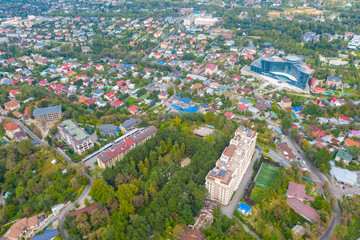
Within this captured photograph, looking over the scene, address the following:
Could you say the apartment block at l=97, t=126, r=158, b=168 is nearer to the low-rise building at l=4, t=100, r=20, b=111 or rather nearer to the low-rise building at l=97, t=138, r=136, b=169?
the low-rise building at l=97, t=138, r=136, b=169

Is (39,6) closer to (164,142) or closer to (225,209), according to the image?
(164,142)

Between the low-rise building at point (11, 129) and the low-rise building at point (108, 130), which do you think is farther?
the low-rise building at point (11, 129)

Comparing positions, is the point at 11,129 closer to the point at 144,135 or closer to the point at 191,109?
the point at 144,135

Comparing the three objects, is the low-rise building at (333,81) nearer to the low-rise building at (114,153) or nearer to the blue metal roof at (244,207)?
the blue metal roof at (244,207)

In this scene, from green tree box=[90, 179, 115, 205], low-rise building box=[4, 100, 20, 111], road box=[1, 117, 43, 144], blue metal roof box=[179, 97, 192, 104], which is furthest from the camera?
blue metal roof box=[179, 97, 192, 104]

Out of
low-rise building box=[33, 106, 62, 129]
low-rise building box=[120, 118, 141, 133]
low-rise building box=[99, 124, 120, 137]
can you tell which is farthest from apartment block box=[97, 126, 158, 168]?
low-rise building box=[33, 106, 62, 129]

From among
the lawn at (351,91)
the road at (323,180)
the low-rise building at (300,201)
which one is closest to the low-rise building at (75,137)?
the low-rise building at (300,201)
